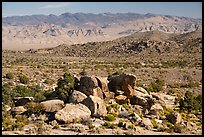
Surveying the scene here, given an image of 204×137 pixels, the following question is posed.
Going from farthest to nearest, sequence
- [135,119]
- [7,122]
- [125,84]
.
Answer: [125,84] → [135,119] → [7,122]

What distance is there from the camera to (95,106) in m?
19.3

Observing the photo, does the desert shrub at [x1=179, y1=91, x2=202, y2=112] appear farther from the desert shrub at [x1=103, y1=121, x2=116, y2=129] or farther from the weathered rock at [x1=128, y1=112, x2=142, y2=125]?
the desert shrub at [x1=103, y1=121, x2=116, y2=129]

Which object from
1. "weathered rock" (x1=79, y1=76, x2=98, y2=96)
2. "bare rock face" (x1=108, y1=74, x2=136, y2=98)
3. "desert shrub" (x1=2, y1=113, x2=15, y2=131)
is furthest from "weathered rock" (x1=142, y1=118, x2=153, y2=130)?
"desert shrub" (x1=2, y1=113, x2=15, y2=131)

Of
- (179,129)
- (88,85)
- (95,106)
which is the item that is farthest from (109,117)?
(179,129)

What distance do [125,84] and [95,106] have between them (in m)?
4.12

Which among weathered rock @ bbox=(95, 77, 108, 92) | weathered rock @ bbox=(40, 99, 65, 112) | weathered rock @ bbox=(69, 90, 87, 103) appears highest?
weathered rock @ bbox=(95, 77, 108, 92)

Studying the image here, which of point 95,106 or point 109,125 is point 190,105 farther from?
point 109,125

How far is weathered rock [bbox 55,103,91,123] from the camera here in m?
18.1

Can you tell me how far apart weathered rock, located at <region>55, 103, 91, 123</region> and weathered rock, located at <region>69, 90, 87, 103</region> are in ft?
3.11

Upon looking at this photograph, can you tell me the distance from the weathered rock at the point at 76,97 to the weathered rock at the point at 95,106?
1.90 ft

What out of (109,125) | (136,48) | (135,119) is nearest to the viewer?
(109,125)

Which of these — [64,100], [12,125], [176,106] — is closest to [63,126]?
[12,125]

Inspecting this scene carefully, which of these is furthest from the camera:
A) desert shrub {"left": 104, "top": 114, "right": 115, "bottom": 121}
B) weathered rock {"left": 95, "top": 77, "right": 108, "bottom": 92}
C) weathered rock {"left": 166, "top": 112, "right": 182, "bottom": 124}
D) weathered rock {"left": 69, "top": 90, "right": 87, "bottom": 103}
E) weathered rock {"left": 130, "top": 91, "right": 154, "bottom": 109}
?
weathered rock {"left": 95, "top": 77, "right": 108, "bottom": 92}

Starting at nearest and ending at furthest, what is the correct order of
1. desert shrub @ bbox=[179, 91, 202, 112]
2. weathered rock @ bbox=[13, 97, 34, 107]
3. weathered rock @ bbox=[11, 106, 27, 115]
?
weathered rock @ bbox=[11, 106, 27, 115] < weathered rock @ bbox=[13, 97, 34, 107] < desert shrub @ bbox=[179, 91, 202, 112]
